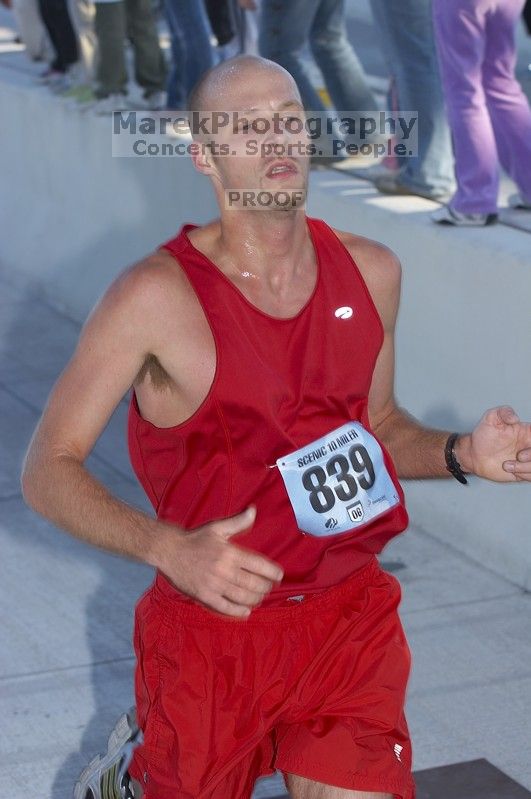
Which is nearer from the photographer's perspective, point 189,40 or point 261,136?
point 261,136

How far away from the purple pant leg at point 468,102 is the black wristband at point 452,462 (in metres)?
2.33

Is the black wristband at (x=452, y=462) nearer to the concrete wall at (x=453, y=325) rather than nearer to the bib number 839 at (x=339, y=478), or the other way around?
the bib number 839 at (x=339, y=478)

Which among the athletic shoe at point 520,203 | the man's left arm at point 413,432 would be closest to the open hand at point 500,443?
the man's left arm at point 413,432

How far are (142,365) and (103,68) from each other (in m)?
5.49

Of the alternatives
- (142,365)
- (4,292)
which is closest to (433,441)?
(142,365)

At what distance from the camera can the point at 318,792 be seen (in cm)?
A: 281

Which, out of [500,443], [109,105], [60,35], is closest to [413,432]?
[500,443]

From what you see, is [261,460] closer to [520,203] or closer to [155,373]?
[155,373]

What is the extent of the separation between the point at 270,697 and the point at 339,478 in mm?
458

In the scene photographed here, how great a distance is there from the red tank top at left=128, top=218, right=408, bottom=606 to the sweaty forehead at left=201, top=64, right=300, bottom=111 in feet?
0.94

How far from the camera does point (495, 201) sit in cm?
513

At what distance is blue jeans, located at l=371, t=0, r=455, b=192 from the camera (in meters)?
5.55

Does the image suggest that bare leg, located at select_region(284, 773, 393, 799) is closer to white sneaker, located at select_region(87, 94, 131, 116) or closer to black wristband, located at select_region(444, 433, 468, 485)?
black wristband, located at select_region(444, 433, 468, 485)

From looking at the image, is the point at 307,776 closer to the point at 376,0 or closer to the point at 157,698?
the point at 157,698
